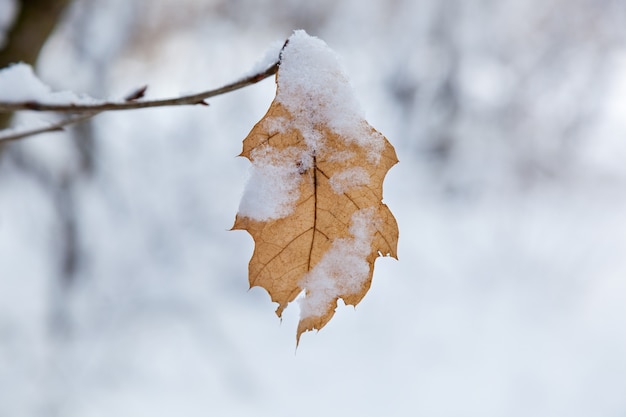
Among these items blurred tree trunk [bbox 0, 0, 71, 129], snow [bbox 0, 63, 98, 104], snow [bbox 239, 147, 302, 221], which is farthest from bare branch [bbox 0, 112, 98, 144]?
blurred tree trunk [bbox 0, 0, 71, 129]

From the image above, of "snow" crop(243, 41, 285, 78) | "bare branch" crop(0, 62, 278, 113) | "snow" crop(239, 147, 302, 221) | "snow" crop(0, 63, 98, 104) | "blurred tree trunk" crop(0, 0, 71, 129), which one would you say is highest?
"blurred tree trunk" crop(0, 0, 71, 129)

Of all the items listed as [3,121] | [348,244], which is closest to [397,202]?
[3,121]

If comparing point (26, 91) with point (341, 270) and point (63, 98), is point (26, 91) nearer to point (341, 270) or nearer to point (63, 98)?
point (63, 98)

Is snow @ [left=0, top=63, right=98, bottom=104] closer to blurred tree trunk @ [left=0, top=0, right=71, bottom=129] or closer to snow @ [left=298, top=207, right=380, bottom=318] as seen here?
snow @ [left=298, top=207, right=380, bottom=318]

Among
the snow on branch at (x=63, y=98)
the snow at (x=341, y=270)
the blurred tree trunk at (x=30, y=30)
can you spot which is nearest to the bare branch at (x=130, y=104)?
the snow on branch at (x=63, y=98)

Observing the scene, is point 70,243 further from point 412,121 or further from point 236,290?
point 412,121

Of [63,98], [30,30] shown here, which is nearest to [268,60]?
[63,98]

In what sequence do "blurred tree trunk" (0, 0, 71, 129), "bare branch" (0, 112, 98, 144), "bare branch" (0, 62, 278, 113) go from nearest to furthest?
1. "bare branch" (0, 62, 278, 113)
2. "bare branch" (0, 112, 98, 144)
3. "blurred tree trunk" (0, 0, 71, 129)
